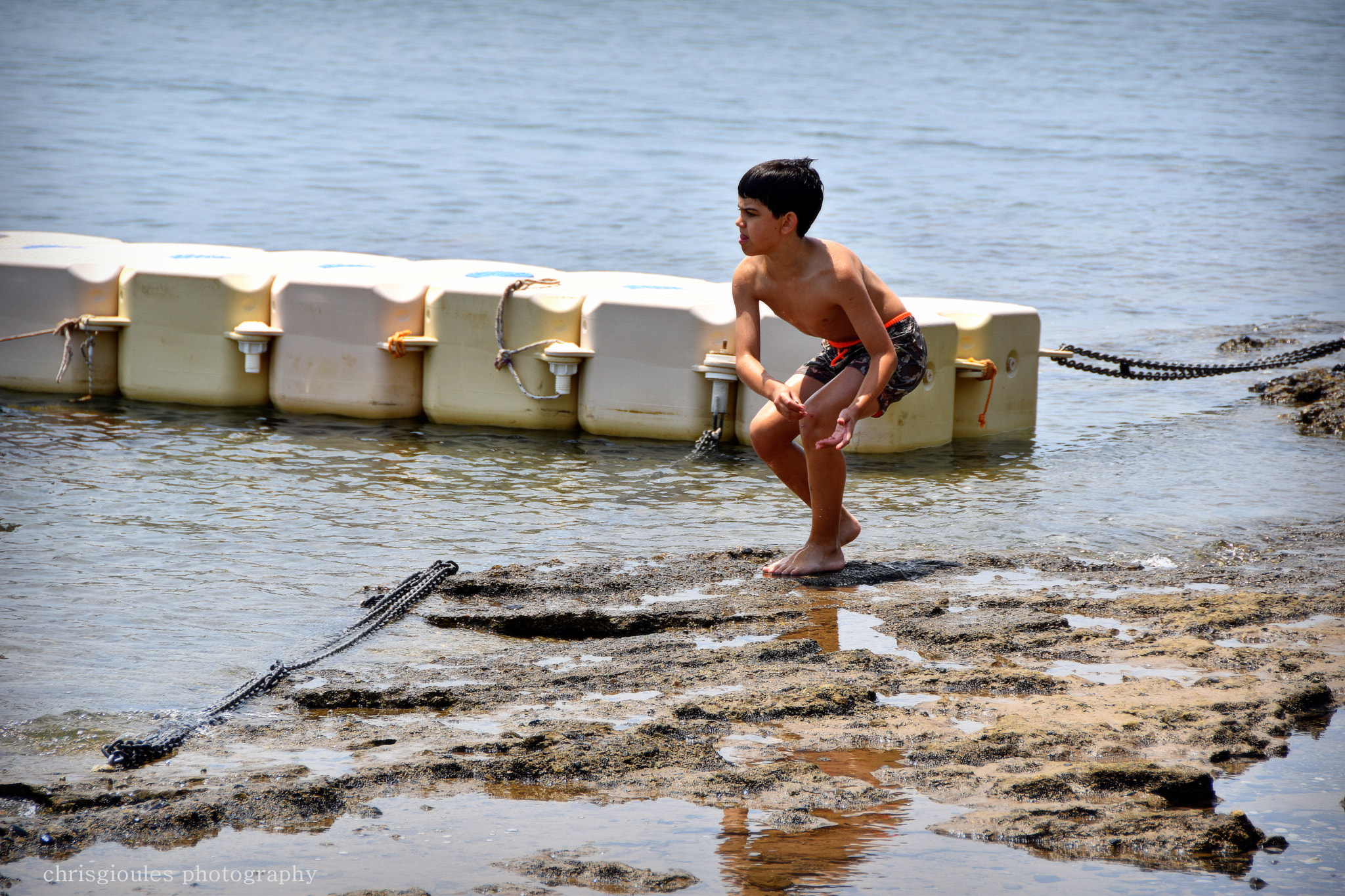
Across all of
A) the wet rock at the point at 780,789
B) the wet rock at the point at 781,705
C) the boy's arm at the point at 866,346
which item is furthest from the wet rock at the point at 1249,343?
the wet rock at the point at 780,789

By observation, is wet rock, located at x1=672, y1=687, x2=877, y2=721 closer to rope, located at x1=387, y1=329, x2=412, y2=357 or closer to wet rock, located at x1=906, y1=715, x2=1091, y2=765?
wet rock, located at x1=906, y1=715, x2=1091, y2=765

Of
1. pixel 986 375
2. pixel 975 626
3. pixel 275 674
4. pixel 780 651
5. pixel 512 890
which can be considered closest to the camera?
pixel 512 890

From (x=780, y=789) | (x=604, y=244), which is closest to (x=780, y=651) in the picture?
(x=780, y=789)

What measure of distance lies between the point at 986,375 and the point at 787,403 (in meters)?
2.66

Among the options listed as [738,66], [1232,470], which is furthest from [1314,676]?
[738,66]

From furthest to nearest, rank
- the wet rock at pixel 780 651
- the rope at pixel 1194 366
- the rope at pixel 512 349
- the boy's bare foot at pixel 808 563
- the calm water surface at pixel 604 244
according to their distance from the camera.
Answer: the rope at pixel 1194 366 < the rope at pixel 512 349 < the calm water surface at pixel 604 244 < the boy's bare foot at pixel 808 563 < the wet rock at pixel 780 651

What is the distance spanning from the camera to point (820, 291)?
4680mm

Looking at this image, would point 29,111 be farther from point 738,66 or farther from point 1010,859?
point 1010,859

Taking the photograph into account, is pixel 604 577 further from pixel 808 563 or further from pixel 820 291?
pixel 820 291

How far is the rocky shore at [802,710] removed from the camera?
292 cm

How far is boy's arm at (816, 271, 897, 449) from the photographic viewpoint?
460 cm

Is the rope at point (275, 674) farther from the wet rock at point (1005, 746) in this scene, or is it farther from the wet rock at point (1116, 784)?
the wet rock at point (1116, 784)

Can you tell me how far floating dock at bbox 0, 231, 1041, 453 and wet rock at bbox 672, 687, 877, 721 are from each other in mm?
3236

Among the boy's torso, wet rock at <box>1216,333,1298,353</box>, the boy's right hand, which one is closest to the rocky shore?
the boy's right hand
